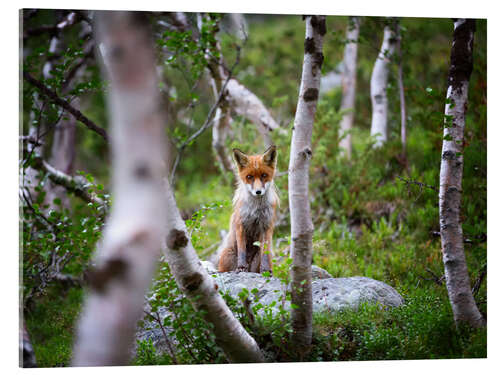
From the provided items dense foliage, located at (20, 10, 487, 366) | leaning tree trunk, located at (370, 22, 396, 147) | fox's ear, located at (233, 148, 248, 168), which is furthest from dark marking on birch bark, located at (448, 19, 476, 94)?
leaning tree trunk, located at (370, 22, 396, 147)

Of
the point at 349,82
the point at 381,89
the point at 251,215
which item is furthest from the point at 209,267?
the point at 349,82

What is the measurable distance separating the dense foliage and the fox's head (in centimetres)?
55

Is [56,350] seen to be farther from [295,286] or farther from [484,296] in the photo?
[484,296]

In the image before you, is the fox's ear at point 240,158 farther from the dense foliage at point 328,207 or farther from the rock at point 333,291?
the rock at point 333,291

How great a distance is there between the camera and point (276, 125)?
6.08 m

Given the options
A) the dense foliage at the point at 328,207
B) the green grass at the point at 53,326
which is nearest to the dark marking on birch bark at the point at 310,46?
the dense foliage at the point at 328,207

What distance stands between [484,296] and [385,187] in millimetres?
1696

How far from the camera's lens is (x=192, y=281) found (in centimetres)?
255

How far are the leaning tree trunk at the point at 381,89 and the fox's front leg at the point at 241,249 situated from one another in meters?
2.67

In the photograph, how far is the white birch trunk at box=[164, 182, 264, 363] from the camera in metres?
2.42

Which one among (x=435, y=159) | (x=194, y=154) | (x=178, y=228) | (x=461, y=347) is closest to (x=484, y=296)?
(x=461, y=347)

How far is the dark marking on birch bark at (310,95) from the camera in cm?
296

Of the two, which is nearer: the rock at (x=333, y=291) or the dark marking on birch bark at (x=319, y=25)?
the dark marking on birch bark at (x=319, y=25)

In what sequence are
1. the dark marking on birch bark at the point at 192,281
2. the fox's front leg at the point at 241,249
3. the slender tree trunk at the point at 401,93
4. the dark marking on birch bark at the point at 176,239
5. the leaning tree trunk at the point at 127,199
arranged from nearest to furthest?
the leaning tree trunk at the point at 127,199 → the dark marking on birch bark at the point at 176,239 → the dark marking on birch bark at the point at 192,281 → the fox's front leg at the point at 241,249 → the slender tree trunk at the point at 401,93
